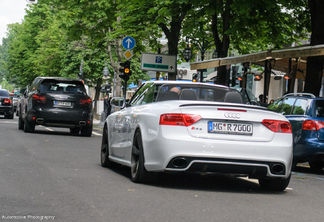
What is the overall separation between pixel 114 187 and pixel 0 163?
2799mm

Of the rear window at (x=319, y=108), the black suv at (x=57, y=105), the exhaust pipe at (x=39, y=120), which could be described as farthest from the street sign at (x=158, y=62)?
the rear window at (x=319, y=108)

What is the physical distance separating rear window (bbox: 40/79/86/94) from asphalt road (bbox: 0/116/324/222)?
7.82 meters

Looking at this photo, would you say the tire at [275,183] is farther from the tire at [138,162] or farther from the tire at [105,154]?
the tire at [105,154]

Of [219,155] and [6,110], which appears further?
[6,110]

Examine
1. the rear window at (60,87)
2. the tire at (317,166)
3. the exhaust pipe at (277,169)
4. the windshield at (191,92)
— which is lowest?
the tire at (317,166)

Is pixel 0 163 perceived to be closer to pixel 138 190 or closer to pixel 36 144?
pixel 138 190

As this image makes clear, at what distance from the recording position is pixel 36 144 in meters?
13.2

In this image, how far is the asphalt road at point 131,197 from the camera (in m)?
5.33

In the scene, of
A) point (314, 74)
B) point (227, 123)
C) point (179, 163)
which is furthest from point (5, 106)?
point (227, 123)

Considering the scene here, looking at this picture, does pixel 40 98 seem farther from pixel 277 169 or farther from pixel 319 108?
pixel 277 169

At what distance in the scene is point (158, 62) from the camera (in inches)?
973

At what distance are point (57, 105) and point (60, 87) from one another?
2.17 feet

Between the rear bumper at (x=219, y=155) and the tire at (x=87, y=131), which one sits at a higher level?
the rear bumper at (x=219, y=155)

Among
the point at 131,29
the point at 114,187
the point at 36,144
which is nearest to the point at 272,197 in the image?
the point at 114,187
